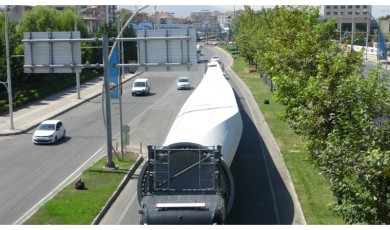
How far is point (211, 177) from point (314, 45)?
43.4ft

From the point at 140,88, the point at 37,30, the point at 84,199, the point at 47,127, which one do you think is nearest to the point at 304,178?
the point at 84,199

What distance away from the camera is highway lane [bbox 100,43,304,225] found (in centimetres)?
2159

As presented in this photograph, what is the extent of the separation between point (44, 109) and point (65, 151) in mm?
17716

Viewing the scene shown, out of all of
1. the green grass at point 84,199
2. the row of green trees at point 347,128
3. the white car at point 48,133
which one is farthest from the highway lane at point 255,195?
the white car at point 48,133

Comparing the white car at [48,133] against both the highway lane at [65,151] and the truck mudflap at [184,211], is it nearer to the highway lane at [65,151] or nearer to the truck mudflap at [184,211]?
the highway lane at [65,151]

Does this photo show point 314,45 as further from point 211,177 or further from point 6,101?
point 6,101

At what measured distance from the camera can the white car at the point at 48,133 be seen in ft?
116

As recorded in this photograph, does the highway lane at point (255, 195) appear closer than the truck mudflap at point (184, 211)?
No

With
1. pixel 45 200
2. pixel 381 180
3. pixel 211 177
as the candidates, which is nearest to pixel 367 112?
pixel 381 180

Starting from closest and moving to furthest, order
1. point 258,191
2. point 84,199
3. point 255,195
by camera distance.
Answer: point 84,199
point 255,195
point 258,191

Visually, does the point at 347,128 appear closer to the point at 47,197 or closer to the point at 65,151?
the point at 47,197

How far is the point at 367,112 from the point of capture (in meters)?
14.7

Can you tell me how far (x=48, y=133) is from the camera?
3547 centimetres

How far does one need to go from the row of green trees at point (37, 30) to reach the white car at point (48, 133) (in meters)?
8.93
